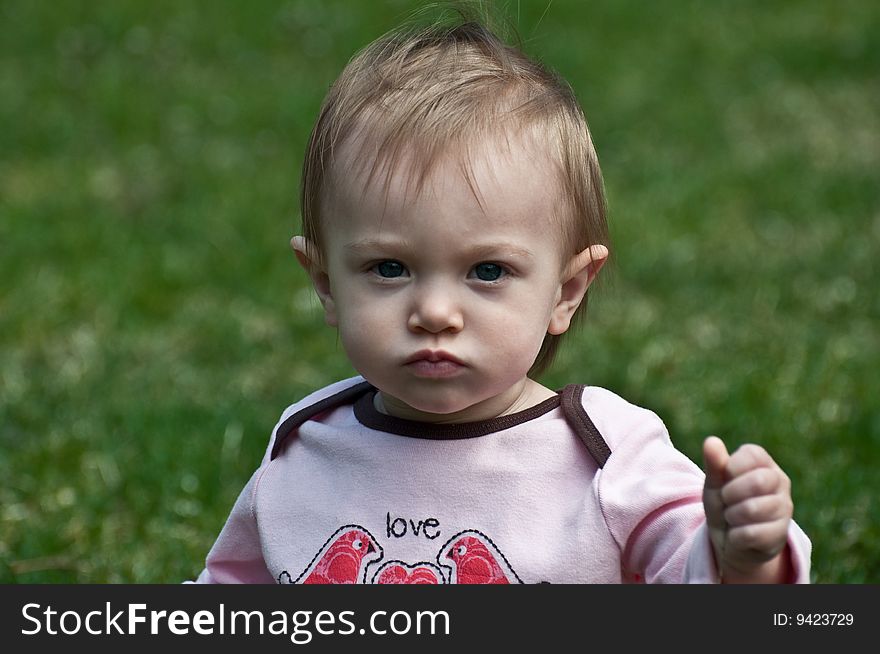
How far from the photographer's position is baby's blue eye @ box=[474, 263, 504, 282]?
2293 mm

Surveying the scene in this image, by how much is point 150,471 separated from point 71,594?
134cm

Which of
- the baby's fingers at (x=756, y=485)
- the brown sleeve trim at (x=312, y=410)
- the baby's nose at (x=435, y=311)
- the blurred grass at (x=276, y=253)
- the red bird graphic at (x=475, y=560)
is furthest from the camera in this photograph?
the blurred grass at (x=276, y=253)

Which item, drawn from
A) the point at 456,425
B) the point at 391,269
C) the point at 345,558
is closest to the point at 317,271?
the point at 391,269

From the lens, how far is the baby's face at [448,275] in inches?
88.9

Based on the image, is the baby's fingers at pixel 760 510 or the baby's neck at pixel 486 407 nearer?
the baby's fingers at pixel 760 510

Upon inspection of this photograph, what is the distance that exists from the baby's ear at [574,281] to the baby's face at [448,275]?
88mm

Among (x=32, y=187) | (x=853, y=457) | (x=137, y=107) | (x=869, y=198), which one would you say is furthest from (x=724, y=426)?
(x=137, y=107)

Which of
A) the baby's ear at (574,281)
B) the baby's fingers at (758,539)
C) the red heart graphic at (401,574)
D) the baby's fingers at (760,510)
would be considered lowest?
the baby's fingers at (758,539)

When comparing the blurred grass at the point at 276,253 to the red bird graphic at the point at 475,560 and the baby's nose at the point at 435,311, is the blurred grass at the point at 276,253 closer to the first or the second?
the red bird graphic at the point at 475,560

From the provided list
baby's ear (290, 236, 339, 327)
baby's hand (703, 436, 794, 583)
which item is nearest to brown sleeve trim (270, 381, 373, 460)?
baby's ear (290, 236, 339, 327)

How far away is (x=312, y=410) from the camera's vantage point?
267cm

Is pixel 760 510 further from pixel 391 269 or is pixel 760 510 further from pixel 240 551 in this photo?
pixel 240 551

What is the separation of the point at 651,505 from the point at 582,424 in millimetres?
216

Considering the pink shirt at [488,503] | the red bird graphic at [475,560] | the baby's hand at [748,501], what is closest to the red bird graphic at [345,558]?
the pink shirt at [488,503]
